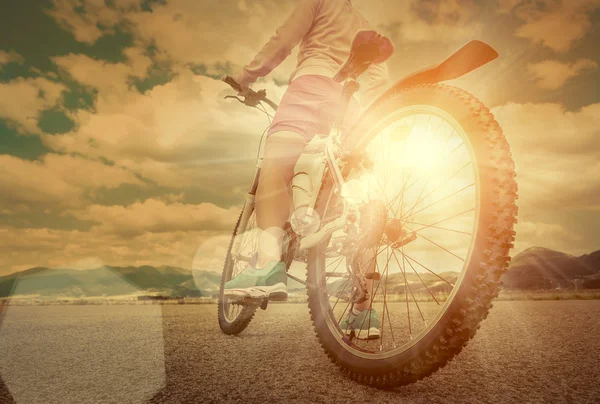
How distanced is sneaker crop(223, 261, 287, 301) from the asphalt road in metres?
0.35

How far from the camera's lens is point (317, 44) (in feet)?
9.09

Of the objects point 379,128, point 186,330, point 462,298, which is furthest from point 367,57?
point 186,330

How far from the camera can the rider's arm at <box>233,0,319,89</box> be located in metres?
2.70

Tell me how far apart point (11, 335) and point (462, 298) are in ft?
11.9

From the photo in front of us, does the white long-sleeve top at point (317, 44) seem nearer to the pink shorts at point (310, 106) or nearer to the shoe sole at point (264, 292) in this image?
the pink shorts at point (310, 106)

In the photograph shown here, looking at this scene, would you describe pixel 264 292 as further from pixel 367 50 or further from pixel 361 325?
pixel 367 50

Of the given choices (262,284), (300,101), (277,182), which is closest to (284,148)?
(277,182)

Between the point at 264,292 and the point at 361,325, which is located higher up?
the point at 264,292

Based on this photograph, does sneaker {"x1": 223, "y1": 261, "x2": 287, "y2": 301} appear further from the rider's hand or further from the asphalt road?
the rider's hand

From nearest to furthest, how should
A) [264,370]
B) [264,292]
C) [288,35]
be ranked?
[264,370] < [264,292] < [288,35]

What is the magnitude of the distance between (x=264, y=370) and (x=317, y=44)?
224cm

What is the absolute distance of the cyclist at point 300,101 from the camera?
2562mm

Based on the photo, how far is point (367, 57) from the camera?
2.09 metres

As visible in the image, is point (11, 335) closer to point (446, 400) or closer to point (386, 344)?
point (386, 344)
